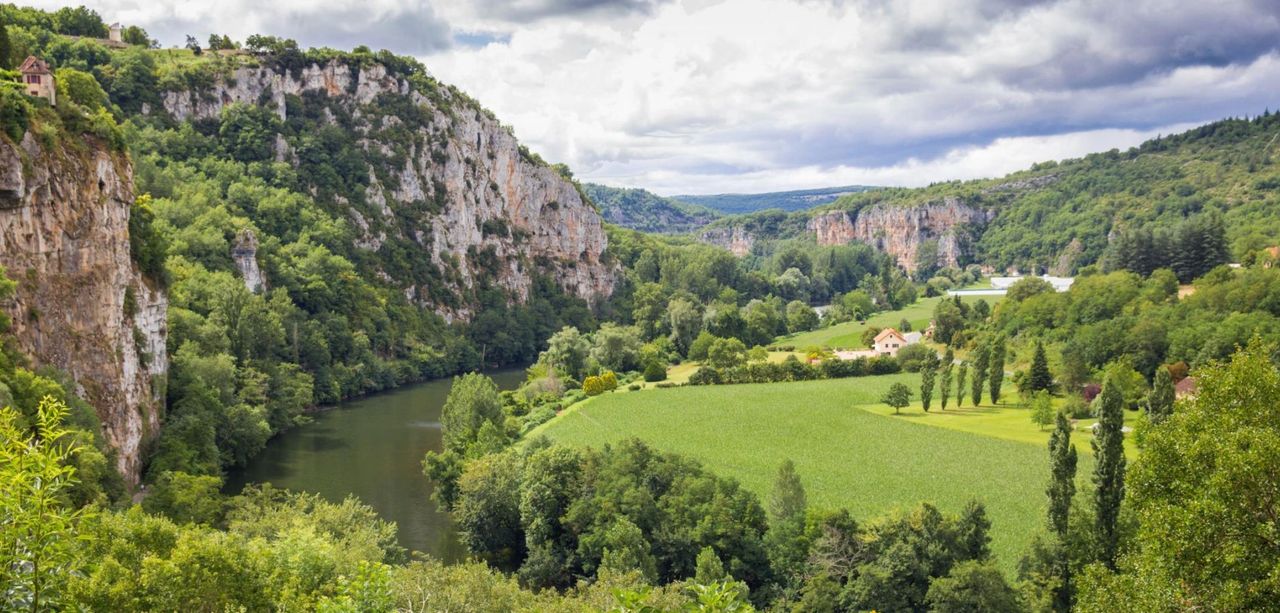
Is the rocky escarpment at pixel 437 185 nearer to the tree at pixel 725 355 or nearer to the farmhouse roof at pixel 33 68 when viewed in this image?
the tree at pixel 725 355

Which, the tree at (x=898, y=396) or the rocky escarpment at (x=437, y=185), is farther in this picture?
the rocky escarpment at (x=437, y=185)

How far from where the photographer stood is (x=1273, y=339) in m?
44.6

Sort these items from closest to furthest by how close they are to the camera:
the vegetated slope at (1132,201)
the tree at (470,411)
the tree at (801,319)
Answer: the tree at (470,411) → the tree at (801,319) → the vegetated slope at (1132,201)

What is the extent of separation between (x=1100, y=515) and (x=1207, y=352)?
32.6m

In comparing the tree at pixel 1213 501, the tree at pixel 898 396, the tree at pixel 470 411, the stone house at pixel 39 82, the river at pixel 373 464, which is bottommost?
the river at pixel 373 464

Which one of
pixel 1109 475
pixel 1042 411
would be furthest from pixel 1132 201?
pixel 1109 475

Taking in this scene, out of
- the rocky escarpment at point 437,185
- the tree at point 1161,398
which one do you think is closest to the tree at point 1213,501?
the tree at point 1161,398

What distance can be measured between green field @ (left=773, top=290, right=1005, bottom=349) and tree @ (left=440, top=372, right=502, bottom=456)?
51847mm

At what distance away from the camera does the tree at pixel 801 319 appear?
354 feet

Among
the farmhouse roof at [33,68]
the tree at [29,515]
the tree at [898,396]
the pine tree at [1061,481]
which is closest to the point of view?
the tree at [29,515]

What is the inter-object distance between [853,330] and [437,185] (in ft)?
177

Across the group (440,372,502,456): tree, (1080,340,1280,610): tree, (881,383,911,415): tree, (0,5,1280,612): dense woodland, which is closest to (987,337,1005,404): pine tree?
(0,5,1280,612): dense woodland

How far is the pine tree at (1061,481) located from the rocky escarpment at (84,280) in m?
31.9

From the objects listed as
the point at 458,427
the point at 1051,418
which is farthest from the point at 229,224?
the point at 1051,418
